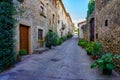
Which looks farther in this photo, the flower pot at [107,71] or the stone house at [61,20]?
the stone house at [61,20]

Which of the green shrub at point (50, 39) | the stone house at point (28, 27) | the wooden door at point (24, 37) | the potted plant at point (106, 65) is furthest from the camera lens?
the green shrub at point (50, 39)

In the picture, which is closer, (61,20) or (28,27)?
(28,27)

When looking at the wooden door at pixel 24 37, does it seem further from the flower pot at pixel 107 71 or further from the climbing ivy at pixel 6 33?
the flower pot at pixel 107 71

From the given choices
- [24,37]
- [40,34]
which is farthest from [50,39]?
[24,37]

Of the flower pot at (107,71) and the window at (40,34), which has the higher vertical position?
the window at (40,34)

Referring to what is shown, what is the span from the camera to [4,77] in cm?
555

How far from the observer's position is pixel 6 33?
664 centimetres

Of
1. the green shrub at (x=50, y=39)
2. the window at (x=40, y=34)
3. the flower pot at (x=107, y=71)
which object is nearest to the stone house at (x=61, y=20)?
the green shrub at (x=50, y=39)

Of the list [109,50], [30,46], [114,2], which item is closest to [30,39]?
[30,46]

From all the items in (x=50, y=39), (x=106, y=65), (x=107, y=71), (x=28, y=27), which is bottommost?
(x=107, y=71)

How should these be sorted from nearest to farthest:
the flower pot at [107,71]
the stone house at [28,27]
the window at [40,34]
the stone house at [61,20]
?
the flower pot at [107,71]
the stone house at [28,27]
the window at [40,34]
the stone house at [61,20]

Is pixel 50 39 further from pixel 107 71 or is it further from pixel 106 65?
pixel 106 65

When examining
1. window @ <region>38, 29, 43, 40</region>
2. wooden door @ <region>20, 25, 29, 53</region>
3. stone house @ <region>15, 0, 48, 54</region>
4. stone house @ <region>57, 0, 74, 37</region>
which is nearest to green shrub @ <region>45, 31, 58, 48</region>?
window @ <region>38, 29, 43, 40</region>

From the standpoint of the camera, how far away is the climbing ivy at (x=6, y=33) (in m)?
6.35
